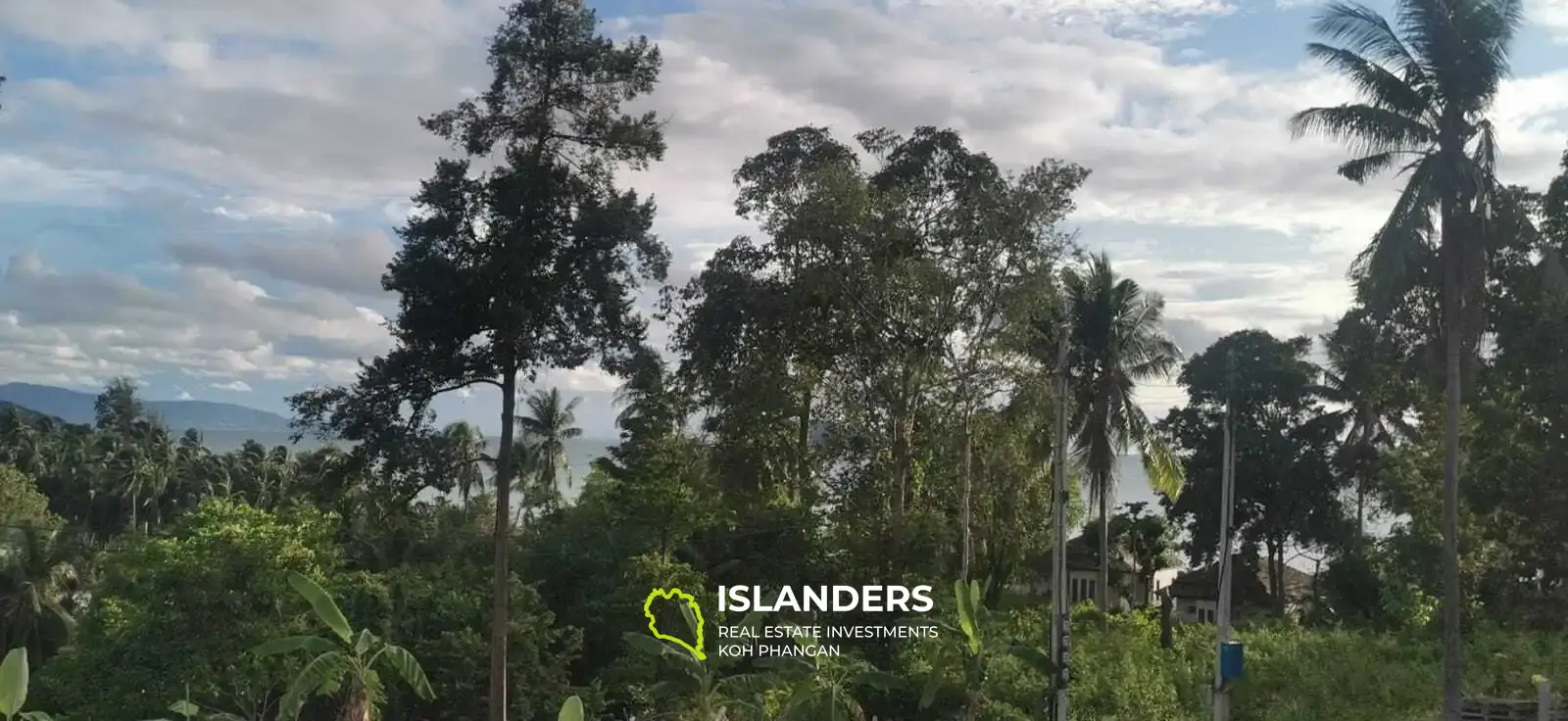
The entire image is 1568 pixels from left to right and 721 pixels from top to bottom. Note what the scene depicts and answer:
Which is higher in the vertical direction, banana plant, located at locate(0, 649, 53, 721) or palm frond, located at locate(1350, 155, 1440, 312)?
palm frond, located at locate(1350, 155, 1440, 312)

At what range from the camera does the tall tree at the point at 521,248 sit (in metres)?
13.7

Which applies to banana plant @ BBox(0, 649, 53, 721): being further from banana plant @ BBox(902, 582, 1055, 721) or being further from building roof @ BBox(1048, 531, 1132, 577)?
building roof @ BBox(1048, 531, 1132, 577)

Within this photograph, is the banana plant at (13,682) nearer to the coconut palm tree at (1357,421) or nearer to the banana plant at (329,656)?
the banana plant at (329,656)

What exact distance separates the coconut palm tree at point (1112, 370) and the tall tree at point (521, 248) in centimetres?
1074

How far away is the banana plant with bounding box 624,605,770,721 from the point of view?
1316 centimetres

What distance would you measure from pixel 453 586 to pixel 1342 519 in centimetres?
2488

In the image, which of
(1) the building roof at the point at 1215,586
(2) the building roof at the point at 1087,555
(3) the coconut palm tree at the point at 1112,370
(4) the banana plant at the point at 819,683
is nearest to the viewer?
(4) the banana plant at the point at 819,683

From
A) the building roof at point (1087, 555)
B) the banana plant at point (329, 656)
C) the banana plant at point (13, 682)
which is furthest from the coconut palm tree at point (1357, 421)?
the banana plant at point (13, 682)

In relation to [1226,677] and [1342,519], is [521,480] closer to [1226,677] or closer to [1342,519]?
[1342,519]

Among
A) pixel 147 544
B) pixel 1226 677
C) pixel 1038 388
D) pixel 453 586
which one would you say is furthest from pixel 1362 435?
pixel 147 544

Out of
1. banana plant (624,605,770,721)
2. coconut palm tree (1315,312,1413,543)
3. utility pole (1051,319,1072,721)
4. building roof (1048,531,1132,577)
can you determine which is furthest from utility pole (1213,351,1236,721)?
building roof (1048,531,1132,577)

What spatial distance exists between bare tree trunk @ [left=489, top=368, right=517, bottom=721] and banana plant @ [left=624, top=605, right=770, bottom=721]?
5.12 ft

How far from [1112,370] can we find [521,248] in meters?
12.9

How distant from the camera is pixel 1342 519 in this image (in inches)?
1252
